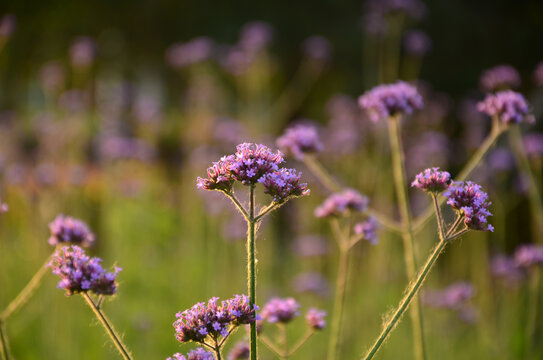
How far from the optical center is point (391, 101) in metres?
2.27

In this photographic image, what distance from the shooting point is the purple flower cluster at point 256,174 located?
1.35m

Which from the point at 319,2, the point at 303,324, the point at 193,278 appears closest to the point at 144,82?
the point at 319,2

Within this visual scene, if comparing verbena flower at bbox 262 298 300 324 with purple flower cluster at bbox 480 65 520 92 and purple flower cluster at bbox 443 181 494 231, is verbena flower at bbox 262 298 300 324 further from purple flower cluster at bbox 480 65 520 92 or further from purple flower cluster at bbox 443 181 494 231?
purple flower cluster at bbox 480 65 520 92

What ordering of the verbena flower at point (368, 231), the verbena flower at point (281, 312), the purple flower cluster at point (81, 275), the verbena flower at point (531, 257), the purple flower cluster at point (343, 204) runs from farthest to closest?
the verbena flower at point (531, 257), the purple flower cluster at point (343, 204), the verbena flower at point (368, 231), the verbena flower at point (281, 312), the purple flower cluster at point (81, 275)

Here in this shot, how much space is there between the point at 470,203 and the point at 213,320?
0.82m

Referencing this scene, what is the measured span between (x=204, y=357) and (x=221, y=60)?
4.75 metres

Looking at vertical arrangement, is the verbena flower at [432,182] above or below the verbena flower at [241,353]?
above

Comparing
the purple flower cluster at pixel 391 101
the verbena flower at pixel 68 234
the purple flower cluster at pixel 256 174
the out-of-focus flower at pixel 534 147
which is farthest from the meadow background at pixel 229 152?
the purple flower cluster at pixel 391 101

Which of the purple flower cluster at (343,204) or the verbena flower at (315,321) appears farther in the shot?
the purple flower cluster at (343,204)

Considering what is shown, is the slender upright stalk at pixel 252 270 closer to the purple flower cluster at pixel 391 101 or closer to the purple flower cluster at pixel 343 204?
the purple flower cluster at pixel 343 204

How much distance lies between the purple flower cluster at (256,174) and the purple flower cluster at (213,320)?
31 centimetres

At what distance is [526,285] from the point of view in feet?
16.6

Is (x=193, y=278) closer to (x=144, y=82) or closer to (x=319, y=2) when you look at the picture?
(x=319, y=2)

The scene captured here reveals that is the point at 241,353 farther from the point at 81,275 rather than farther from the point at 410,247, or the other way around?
A: the point at 410,247
